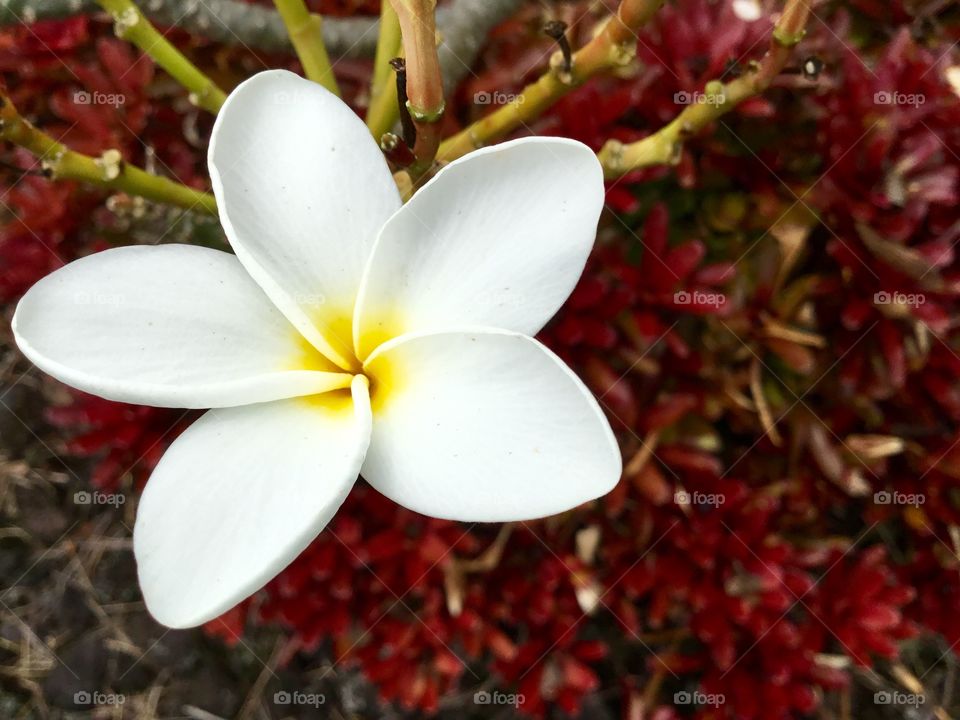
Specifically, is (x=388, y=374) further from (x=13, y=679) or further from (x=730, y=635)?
(x=13, y=679)

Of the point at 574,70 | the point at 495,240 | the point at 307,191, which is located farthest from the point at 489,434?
the point at 574,70

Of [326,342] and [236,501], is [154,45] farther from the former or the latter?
[236,501]

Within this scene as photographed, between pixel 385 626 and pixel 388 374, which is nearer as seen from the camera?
pixel 388 374

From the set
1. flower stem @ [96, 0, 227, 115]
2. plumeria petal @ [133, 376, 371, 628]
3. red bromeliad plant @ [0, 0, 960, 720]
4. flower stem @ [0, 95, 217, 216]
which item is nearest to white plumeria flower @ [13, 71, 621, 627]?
plumeria petal @ [133, 376, 371, 628]

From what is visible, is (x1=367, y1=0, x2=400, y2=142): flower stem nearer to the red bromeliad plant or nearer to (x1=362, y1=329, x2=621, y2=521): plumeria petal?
the red bromeliad plant

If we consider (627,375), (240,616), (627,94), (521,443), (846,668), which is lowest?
(846,668)

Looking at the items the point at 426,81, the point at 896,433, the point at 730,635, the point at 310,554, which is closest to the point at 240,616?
the point at 310,554
